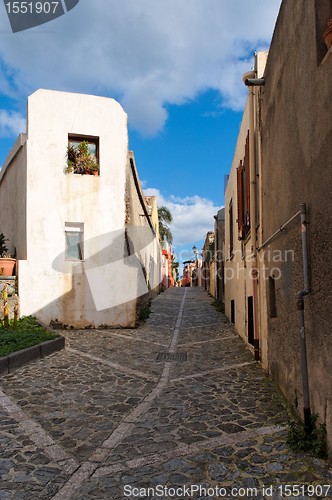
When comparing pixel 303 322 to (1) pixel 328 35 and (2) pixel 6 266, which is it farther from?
(2) pixel 6 266

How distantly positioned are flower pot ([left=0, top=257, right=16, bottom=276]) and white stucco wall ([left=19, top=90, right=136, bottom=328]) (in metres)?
0.30

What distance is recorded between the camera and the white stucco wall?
11289 mm

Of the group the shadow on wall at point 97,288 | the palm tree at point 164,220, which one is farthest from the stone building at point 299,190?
the palm tree at point 164,220

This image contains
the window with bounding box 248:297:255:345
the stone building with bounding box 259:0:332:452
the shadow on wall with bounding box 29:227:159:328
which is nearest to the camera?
the stone building with bounding box 259:0:332:452

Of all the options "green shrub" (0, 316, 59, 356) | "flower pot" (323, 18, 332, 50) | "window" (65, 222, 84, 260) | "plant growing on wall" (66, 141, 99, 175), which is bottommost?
"green shrub" (0, 316, 59, 356)

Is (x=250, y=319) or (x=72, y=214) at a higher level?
(x=72, y=214)

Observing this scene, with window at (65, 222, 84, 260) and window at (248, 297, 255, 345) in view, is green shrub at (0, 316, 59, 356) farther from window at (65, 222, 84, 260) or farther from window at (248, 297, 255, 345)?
window at (248, 297, 255, 345)

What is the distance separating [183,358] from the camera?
8031 mm

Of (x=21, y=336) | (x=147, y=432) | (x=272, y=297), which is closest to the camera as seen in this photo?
(x=147, y=432)

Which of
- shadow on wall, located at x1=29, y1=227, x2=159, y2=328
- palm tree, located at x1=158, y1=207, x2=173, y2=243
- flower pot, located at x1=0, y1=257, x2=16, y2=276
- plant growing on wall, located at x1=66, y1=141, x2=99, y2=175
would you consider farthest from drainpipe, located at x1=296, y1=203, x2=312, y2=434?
palm tree, located at x1=158, y1=207, x2=173, y2=243

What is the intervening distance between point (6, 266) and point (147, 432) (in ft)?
26.3

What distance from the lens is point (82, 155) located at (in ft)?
38.3

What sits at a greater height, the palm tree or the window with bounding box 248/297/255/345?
the palm tree

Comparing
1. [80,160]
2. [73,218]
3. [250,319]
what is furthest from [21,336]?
[80,160]
